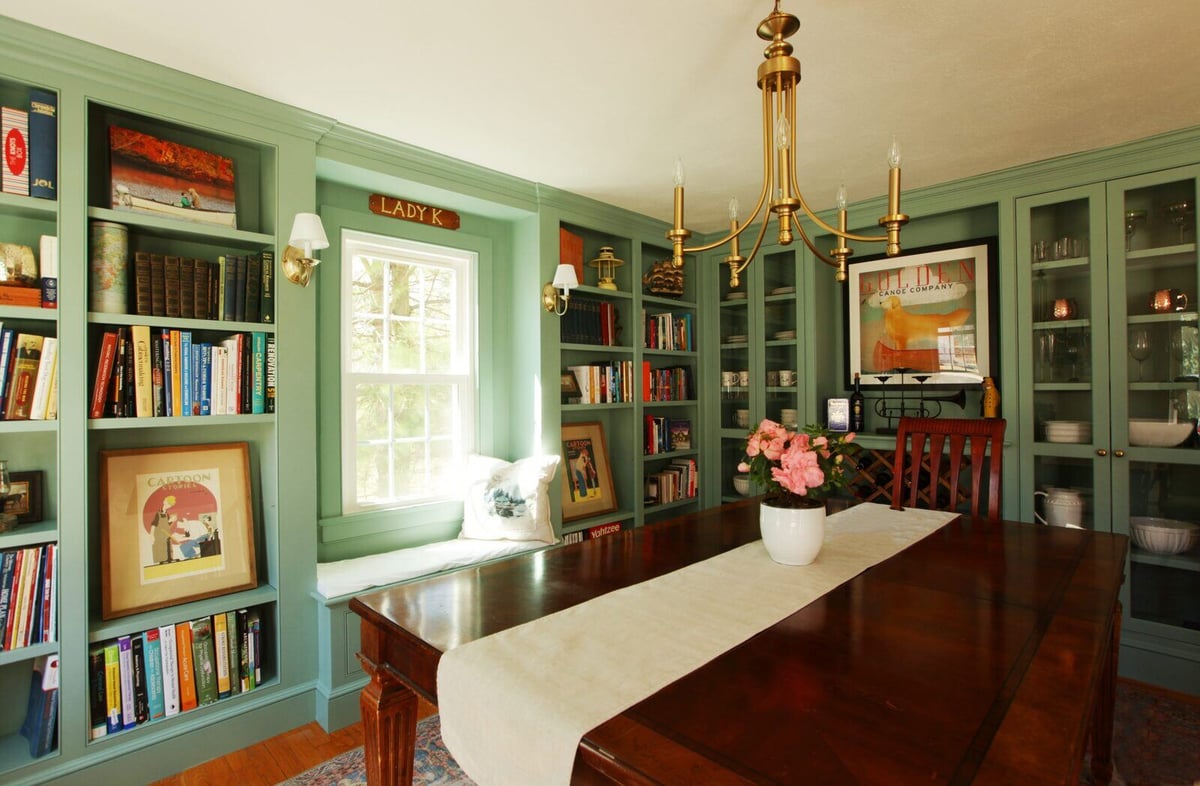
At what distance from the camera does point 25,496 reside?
78.5 inches

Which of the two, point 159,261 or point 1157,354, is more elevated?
point 159,261

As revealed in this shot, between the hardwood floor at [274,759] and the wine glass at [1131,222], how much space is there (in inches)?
147

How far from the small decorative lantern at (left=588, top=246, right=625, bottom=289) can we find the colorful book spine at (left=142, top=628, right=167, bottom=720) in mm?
2739

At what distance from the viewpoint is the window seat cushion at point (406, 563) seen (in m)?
2.44

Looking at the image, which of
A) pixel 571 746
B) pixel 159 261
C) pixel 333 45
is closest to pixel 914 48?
pixel 333 45

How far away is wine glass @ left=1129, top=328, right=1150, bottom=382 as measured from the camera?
107 inches

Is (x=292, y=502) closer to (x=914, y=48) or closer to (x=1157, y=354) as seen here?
(x=914, y=48)

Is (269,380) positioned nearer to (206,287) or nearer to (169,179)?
(206,287)

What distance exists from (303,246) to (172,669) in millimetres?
1662

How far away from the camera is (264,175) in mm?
2428

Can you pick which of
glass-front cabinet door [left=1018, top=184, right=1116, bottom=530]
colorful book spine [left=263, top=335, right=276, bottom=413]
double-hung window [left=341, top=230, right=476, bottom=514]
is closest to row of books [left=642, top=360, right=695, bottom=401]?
double-hung window [left=341, top=230, right=476, bottom=514]

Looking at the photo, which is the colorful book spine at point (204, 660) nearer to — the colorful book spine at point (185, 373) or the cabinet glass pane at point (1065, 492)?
the colorful book spine at point (185, 373)

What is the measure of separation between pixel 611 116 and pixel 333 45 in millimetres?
1052

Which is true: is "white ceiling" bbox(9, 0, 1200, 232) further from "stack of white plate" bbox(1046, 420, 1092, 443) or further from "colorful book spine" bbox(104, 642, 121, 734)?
"colorful book spine" bbox(104, 642, 121, 734)
